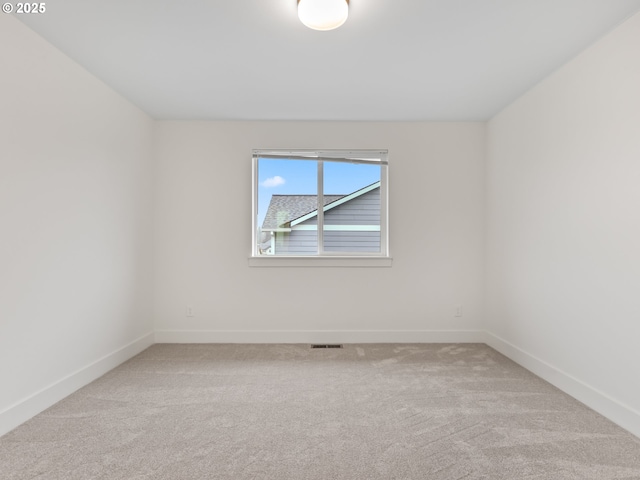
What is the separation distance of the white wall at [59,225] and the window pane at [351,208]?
199 cm

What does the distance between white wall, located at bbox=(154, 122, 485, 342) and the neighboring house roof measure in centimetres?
29

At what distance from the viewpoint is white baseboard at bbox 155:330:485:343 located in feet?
13.0

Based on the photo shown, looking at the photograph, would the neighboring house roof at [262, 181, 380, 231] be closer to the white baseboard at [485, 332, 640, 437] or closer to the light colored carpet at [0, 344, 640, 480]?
the light colored carpet at [0, 344, 640, 480]

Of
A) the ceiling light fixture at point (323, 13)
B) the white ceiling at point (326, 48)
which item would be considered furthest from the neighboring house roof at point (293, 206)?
the ceiling light fixture at point (323, 13)

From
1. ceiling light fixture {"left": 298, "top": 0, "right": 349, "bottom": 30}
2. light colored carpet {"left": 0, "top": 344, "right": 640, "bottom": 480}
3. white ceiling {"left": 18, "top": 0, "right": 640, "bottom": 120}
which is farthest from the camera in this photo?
white ceiling {"left": 18, "top": 0, "right": 640, "bottom": 120}

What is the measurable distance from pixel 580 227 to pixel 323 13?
2200 millimetres

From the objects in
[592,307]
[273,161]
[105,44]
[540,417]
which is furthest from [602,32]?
[105,44]

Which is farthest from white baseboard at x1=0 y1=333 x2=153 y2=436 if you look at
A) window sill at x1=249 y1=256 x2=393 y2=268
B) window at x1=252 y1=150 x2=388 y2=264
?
window at x1=252 y1=150 x2=388 y2=264

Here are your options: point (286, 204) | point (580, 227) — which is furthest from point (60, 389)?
point (580, 227)

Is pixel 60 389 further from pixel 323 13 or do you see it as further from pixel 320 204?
pixel 323 13

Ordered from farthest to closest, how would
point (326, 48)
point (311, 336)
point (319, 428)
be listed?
1. point (311, 336)
2. point (326, 48)
3. point (319, 428)

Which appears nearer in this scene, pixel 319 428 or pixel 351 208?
pixel 319 428

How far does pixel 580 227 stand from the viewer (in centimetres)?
256

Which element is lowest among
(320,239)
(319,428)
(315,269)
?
(319,428)
